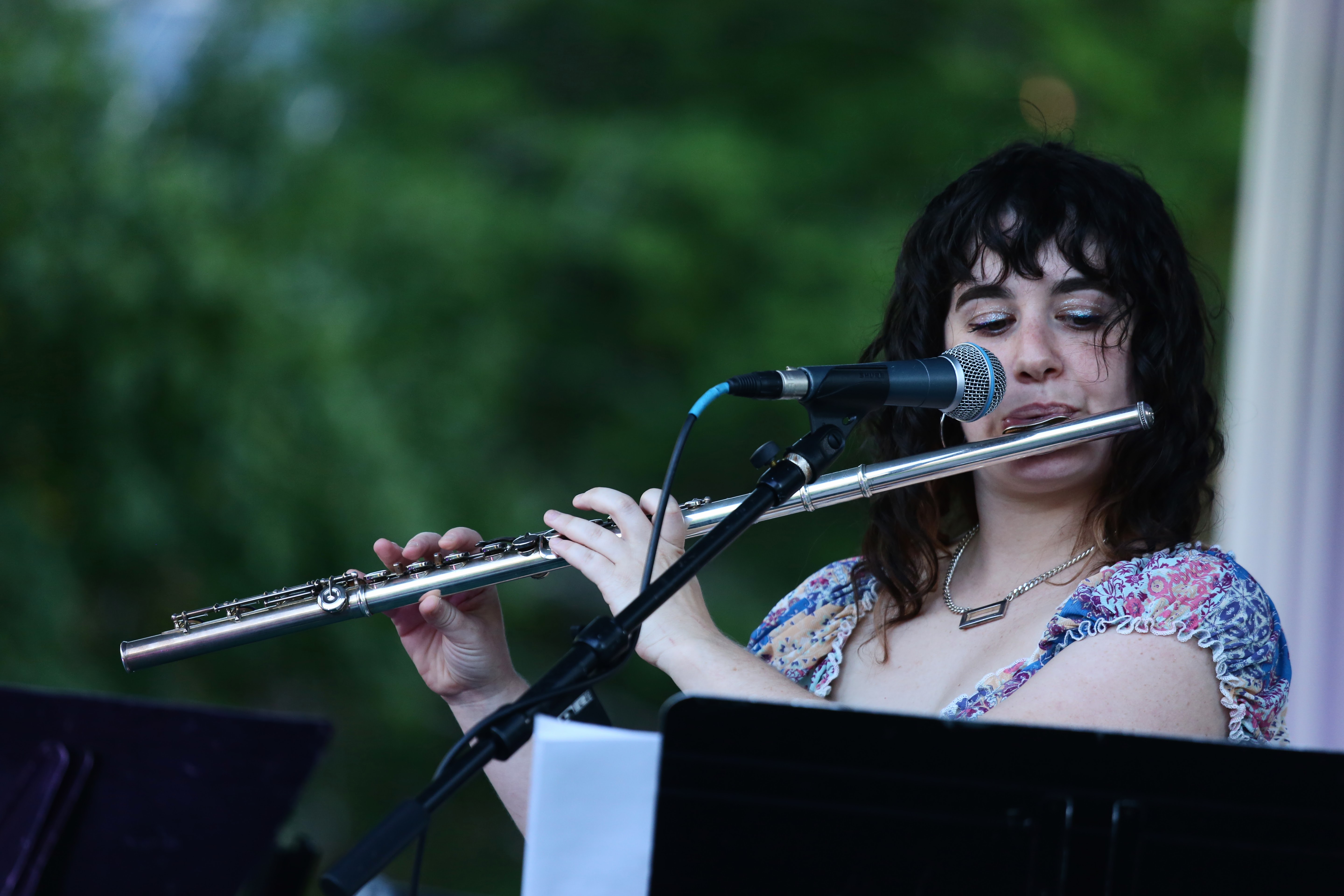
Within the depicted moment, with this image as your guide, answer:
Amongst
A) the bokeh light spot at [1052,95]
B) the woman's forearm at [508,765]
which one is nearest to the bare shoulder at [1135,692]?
the woman's forearm at [508,765]

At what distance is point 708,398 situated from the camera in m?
1.14

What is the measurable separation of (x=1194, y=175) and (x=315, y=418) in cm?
→ 372

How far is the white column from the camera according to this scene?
2.63m

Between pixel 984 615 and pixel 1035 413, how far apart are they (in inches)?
10.8

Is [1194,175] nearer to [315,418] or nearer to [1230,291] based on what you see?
[1230,291]

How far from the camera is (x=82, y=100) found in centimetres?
416

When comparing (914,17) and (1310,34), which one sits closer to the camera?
(1310,34)

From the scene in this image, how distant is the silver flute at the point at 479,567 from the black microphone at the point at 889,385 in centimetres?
12

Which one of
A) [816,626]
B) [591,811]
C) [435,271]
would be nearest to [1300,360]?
[816,626]

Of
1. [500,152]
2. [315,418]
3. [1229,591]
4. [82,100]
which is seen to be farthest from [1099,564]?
[500,152]

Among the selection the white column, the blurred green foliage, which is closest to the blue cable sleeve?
the white column

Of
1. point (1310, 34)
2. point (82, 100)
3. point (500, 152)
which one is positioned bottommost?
point (1310, 34)

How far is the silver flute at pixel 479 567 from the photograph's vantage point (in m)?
1.45

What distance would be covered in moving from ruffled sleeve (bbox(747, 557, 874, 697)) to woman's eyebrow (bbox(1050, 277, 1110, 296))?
51 centimetres
